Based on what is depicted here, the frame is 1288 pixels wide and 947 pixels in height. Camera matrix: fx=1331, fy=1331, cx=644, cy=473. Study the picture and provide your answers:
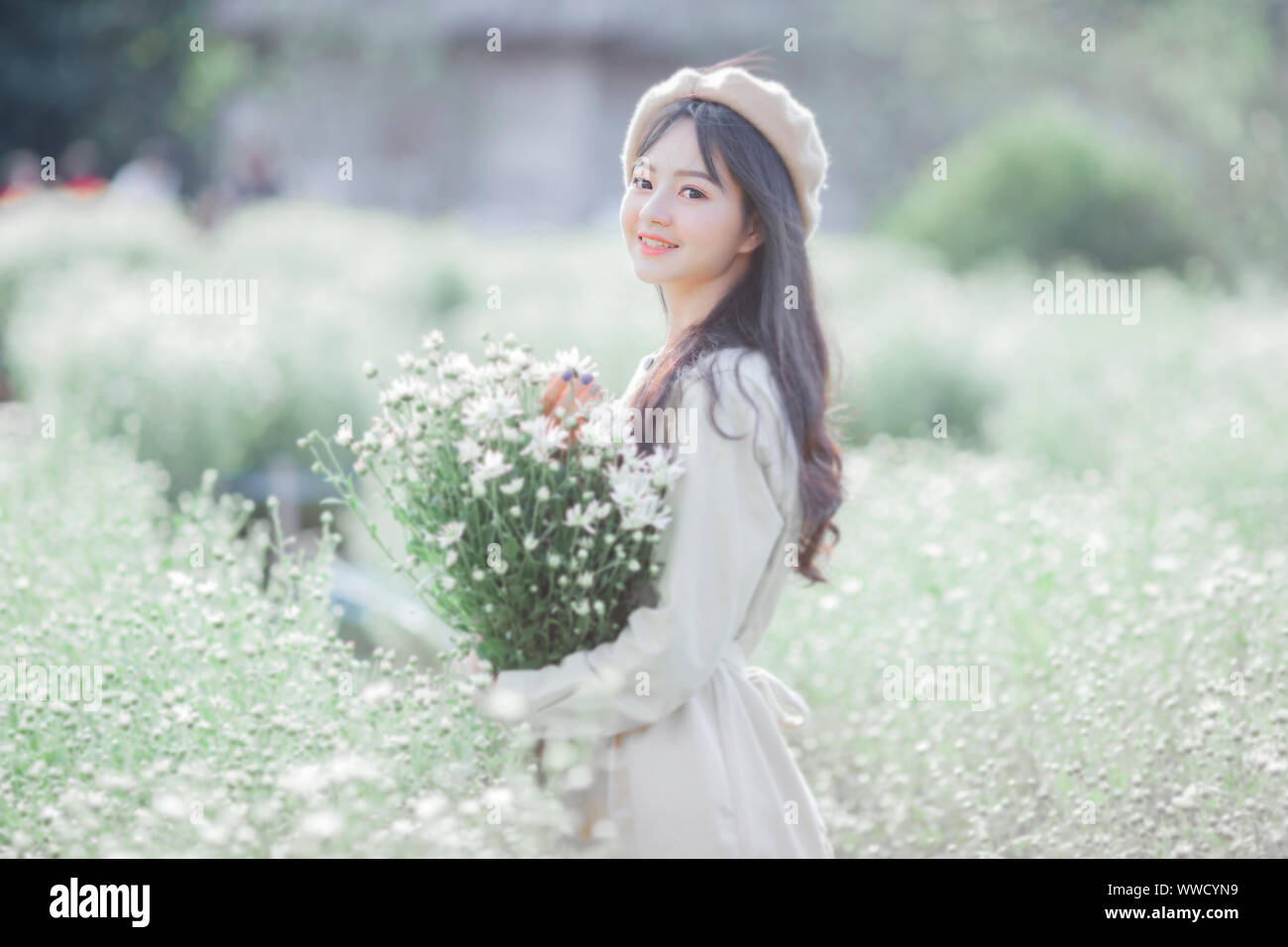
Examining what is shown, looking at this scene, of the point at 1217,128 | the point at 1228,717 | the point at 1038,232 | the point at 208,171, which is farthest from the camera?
the point at 208,171

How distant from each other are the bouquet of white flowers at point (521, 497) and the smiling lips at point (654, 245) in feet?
0.79

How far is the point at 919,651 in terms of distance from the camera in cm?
361

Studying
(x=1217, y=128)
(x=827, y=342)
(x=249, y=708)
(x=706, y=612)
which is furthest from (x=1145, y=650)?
(x=1217, y=128)

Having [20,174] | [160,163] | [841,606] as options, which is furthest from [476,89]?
[841,606]

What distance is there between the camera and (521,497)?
6.73 ft

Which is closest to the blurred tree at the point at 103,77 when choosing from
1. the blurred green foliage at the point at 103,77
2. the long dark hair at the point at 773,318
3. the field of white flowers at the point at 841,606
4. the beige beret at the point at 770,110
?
the blurred green foliage at the point at 103,77

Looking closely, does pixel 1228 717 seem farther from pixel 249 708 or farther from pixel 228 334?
pixel 228 334

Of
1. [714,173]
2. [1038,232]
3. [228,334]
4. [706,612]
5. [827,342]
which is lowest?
[706,612]

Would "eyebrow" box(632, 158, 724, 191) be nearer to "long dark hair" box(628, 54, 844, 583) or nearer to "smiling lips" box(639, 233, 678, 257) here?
"long dark hair" box(628, 54, 844, 583)

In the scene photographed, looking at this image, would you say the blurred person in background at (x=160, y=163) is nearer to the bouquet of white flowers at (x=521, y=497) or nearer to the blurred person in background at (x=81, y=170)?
the blurred person in background at (x=81, y=170)

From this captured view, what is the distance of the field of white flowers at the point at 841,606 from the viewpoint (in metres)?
2.08

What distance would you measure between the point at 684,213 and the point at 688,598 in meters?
0.66

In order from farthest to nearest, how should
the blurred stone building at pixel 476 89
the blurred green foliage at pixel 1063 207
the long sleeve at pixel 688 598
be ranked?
the blurred stone building at pixel 476 89 < the blurred green foliage at pixel 1063 207 < the long sleeve at pixel 688 598
